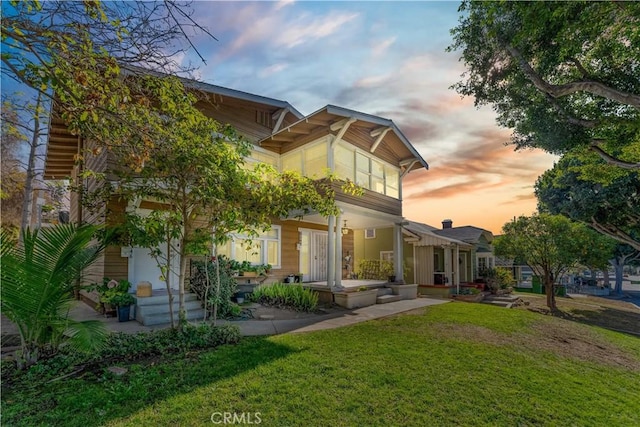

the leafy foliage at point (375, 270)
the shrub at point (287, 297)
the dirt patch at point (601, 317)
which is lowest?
the dirt patch at point (601, 317)

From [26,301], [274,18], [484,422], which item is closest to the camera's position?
[484,422]

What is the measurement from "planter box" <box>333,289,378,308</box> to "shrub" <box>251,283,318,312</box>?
980mm

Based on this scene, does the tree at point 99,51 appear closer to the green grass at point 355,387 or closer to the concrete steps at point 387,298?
the green grass at point 355,387

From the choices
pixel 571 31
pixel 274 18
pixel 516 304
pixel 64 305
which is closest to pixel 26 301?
pixel 64 305

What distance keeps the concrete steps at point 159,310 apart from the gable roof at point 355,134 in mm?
6285

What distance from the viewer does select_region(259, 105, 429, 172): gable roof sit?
10.1 metres

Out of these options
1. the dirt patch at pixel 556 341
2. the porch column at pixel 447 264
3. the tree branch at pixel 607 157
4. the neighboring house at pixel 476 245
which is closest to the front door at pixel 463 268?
the neighboring house at pixel 476 245

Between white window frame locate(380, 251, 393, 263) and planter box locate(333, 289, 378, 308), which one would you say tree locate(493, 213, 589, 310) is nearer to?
white window frame locate(380, 251, 393, 263)

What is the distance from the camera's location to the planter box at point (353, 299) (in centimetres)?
973

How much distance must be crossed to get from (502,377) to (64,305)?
6607mm

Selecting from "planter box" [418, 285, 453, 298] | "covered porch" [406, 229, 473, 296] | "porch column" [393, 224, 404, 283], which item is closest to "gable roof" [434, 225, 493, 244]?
"covered porch" [406, 229, 473, 296]

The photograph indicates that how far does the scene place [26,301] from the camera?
13.0 feet

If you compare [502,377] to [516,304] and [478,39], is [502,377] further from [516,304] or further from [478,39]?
[516,304]

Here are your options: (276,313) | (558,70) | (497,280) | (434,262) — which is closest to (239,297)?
(276,313)
